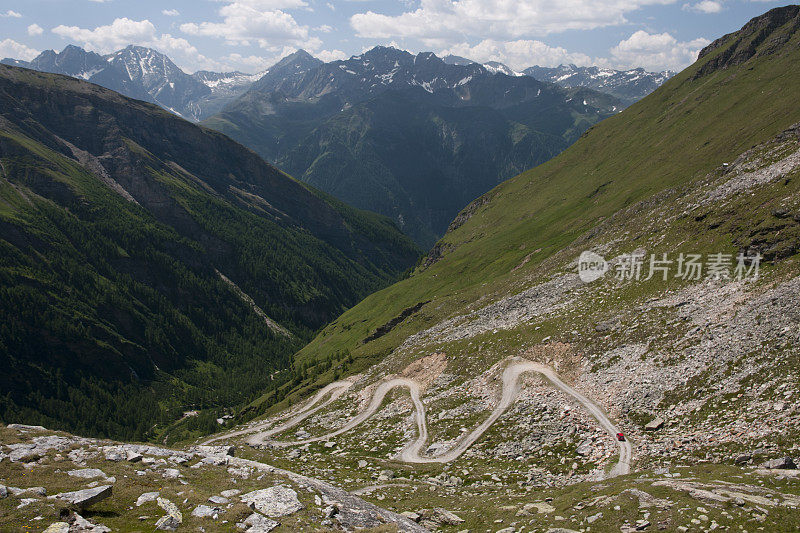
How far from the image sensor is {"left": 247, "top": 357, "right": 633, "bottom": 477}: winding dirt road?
1851 inches

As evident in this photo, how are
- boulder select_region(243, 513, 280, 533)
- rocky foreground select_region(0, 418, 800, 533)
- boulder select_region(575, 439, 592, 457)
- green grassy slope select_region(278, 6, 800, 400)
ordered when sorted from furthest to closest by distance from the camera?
green grassy slope select_region(278, 6, 800, 400) → boulder select_region(575, 439, 592, 457) → boulder select_region(243, 513, 280, 533) → rocky foreground select_region(0, 418, 800, 533)

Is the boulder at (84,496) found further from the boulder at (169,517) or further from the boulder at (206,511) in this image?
the boulder at (206,511)

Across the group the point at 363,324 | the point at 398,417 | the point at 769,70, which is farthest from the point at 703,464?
the point at 769,70

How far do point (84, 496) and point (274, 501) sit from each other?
33.2 ft

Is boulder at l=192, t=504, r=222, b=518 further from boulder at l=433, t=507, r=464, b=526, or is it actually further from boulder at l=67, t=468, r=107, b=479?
boulder at l=433, t=507, r=464, b=526

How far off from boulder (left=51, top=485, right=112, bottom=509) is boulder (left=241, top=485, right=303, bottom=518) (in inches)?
299

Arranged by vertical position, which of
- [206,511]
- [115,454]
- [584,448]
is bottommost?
[584,448]

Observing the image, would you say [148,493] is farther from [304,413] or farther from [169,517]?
[304,413]

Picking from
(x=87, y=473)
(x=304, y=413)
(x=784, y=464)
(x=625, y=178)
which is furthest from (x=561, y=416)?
(x=625, y=178)

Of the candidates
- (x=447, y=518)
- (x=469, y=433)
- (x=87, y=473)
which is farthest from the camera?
(x=469, y=433)

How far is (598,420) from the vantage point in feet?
157

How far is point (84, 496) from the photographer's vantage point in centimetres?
2369

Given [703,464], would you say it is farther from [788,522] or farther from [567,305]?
[567,305]

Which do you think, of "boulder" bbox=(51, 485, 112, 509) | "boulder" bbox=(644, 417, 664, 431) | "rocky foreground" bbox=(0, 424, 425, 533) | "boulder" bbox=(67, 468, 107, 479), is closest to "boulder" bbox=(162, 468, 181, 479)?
"rocky foreground" bbox=(0, 424, 425, 533)
